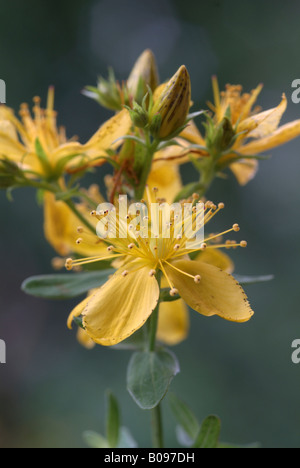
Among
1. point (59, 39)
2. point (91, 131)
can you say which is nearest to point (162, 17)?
point (59, 39)

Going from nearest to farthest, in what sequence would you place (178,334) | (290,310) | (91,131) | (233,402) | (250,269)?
(178,334), (233,402), (290,310), (250,269), (91,131)

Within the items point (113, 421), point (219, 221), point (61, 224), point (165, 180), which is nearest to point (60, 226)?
point (61, 224)

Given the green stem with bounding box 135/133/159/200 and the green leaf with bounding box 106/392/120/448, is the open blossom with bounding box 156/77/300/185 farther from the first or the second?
the green leaf with bounding box 106/392/120/448

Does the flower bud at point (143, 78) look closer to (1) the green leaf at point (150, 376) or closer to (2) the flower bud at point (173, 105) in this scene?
(2) the flower bud at point (173, 105)

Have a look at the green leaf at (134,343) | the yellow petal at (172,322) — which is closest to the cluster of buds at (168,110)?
the green leaf at (134,343)

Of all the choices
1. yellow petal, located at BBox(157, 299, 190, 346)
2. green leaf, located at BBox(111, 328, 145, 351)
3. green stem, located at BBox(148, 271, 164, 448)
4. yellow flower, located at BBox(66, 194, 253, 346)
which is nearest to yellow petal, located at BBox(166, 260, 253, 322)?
yellow flower, located at BBox(66, 194, 253, 346)
